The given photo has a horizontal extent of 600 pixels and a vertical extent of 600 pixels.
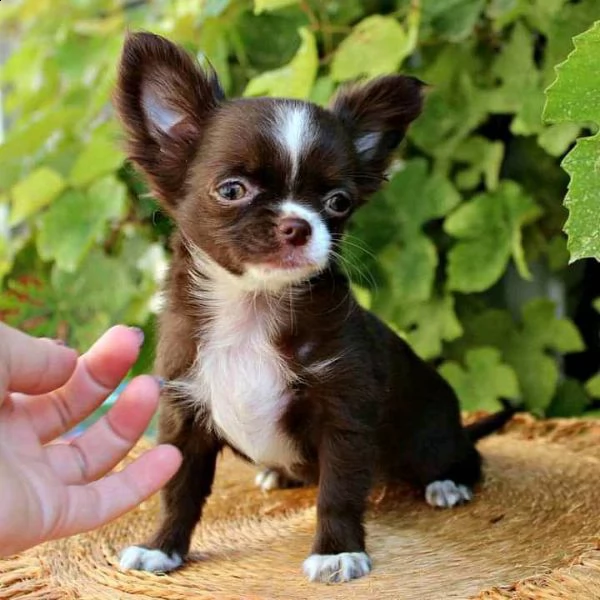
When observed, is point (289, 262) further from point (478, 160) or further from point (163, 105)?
point (478, 160)

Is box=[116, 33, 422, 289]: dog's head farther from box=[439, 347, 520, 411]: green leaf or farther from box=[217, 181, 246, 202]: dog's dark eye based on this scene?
box=[439, 347, 520, 411]: green leaf

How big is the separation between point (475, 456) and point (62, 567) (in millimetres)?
932

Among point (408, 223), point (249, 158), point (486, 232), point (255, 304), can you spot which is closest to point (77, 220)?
point (408, 223)

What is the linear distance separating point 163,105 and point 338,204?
37cm

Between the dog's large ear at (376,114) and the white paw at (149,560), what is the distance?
0.75 meters

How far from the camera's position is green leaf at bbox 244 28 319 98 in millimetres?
2326

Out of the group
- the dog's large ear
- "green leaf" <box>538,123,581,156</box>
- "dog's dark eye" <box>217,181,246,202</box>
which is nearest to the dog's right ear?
"dog's dark eye" <box>217,181,246,202</box>

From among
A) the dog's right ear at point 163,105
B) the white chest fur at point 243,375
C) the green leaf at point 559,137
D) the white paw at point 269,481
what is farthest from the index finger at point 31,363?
the green leaf at point 559,137

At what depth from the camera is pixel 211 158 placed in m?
1.57

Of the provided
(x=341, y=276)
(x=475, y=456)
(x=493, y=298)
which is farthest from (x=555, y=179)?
(x=341, y=276)

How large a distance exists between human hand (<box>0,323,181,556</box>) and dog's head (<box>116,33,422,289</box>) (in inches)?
10.0

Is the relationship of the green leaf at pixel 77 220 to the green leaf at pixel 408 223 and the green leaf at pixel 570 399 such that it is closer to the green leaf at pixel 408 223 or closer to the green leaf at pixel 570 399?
the green leaf at pixel 408 223

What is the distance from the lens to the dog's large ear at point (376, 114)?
1.79m

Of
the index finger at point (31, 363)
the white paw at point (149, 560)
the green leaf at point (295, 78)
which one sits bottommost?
the white paw at point (149, 560)
